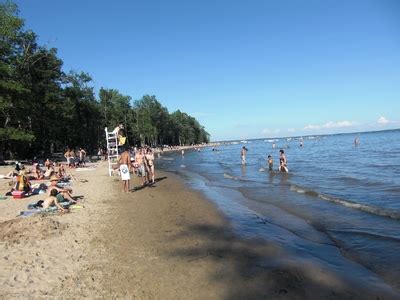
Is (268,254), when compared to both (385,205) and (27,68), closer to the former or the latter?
(385,205)

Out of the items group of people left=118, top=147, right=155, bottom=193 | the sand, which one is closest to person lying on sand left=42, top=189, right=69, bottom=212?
the sand

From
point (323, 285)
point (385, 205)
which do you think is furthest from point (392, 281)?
point (385, 205)

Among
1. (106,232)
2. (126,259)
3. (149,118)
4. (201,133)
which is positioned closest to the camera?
(126,259)

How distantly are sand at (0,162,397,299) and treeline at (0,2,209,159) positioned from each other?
2315 cm

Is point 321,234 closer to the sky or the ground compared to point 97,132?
closer to the ground

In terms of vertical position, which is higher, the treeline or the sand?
the treeline

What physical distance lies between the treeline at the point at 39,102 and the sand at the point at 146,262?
23.1m

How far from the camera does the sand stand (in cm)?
578

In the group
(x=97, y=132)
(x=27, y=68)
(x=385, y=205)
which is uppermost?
(x=27, y=68)

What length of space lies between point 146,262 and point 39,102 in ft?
131

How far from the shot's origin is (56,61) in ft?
155

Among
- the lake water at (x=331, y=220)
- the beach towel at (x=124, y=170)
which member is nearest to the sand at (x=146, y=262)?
the lake water at (x=331, y=220)

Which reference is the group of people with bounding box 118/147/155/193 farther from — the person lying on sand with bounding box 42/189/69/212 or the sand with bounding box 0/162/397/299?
the sand with bounding box 0/162/397/299

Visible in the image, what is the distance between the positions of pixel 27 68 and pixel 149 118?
201 feet
